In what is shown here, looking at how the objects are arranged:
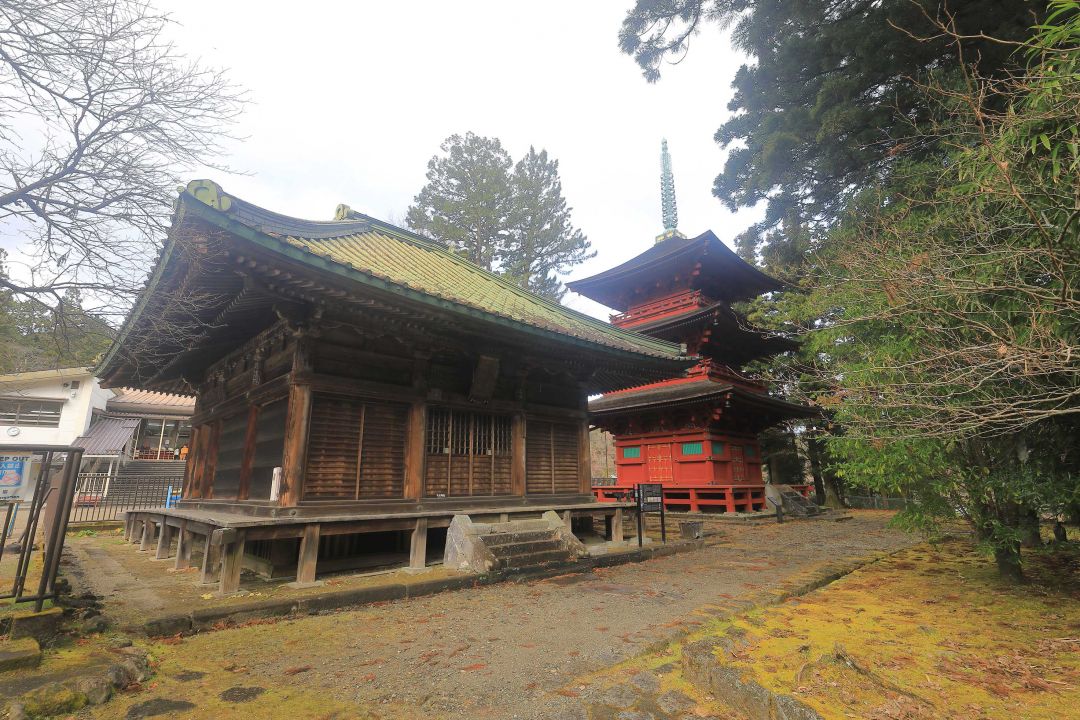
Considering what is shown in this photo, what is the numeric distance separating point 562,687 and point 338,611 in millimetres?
3377

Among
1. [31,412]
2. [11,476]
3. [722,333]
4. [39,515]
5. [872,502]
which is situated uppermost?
[722,333]

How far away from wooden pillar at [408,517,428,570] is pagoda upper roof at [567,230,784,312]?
16.3 metres

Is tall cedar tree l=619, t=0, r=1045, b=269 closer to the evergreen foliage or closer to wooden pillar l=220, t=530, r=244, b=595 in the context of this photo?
the evergreen foliage

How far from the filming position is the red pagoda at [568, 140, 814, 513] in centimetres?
1841

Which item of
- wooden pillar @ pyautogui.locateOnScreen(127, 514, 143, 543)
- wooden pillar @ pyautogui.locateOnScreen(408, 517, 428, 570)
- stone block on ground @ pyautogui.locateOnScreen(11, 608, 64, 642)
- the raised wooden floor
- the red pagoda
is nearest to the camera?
stone block on ground @ pyautogui.locateOnScreen(11, 608, 64, 642)

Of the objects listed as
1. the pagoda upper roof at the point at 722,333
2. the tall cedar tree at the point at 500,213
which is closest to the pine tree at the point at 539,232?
the tall cedar tree at the point at 500,213

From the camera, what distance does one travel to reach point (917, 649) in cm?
429

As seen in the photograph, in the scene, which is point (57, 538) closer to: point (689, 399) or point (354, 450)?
point (354, 450)

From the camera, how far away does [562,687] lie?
3.56 meters

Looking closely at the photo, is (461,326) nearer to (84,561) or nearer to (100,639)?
(100,639)

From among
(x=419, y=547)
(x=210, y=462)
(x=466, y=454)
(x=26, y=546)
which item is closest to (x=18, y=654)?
(x=26, y=546)

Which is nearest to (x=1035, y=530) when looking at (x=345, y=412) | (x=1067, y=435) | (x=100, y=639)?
(x=1067, y=435)

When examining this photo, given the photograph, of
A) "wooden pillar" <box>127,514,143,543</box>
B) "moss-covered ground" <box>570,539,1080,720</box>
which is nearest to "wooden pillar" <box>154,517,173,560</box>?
"wooden pillar" <box>127,514,143,543</box>

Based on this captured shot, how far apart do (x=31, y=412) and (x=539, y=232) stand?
30.1 metres
